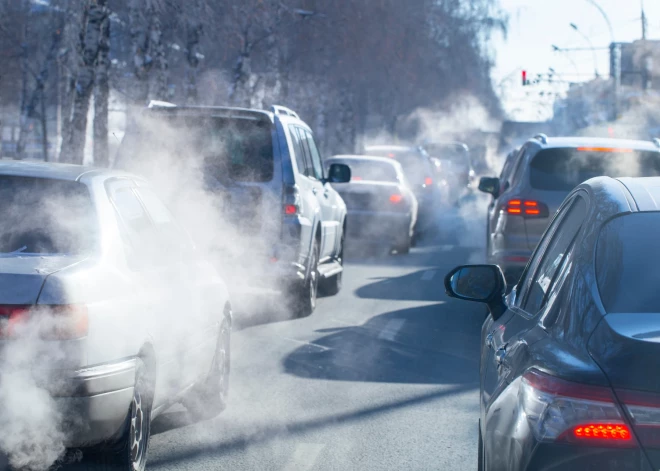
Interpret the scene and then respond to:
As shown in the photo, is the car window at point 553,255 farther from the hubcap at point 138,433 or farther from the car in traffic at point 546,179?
the car in traffic at point 546,179

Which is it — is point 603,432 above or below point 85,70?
below

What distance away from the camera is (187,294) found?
232 inches

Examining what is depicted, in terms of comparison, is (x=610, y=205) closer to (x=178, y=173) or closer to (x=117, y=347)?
(x=117, y=347)

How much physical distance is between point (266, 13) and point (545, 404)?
29.0 m

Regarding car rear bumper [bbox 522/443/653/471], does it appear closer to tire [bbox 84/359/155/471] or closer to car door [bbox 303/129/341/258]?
tire [bbox 84/359/155/471]

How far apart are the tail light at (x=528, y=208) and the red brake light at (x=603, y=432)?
26.2ft

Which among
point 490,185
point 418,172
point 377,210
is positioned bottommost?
point 377,210

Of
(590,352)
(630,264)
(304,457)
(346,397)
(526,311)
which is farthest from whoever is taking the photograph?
(346,397)

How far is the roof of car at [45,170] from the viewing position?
17.5 feet

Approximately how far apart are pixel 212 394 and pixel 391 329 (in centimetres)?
385

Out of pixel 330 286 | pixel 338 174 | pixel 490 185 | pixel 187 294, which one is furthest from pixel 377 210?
pixel 187 294

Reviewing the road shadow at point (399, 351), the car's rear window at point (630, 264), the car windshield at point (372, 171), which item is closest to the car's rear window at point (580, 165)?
the road shadow at point (399, 351)

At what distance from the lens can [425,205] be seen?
2334 centimetres

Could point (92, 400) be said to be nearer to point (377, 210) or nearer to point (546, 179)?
point (546, 179)
